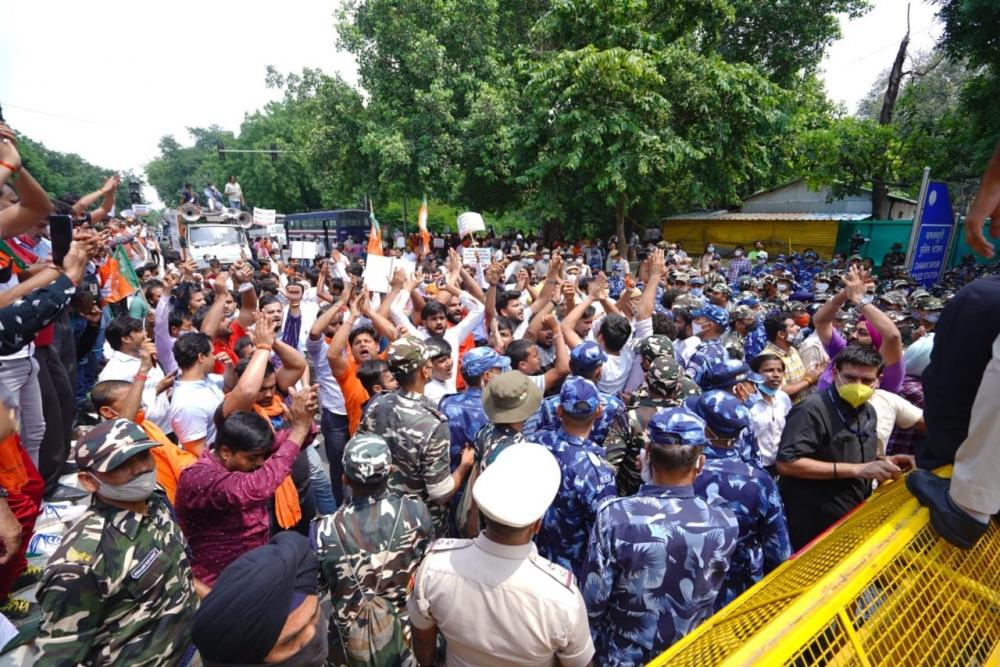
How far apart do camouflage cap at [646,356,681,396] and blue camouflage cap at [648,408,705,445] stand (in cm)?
98

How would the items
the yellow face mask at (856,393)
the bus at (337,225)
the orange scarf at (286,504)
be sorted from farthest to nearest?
the bus at (337,225), the orange scarf at (286,504), the yellow face mask at (856,393)

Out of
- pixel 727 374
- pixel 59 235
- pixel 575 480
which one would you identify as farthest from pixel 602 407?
pixel 59 235

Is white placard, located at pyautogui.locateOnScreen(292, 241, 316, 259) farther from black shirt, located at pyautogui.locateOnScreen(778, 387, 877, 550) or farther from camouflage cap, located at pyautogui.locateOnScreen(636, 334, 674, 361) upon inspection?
black shirt, located at pyautogui.locateOnScreen(778, 387, 877, 550)

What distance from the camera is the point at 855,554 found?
1365mm

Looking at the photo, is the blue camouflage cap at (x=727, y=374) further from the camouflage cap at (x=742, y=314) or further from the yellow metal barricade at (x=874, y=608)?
the camouflage cap at (x=742, y=314)

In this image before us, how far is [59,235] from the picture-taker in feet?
9.81

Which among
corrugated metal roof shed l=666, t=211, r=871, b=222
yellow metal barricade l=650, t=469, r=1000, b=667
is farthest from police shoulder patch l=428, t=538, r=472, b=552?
corrugated metal roof shed l=666, t=211, r=871, b=222

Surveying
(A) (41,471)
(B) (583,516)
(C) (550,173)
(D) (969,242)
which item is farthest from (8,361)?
(C) (550,173)

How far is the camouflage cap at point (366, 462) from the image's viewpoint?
217 cm

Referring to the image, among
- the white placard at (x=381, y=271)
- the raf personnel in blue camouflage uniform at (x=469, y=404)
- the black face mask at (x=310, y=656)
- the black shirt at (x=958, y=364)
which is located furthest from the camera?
the white placard at (x=381, y=271)

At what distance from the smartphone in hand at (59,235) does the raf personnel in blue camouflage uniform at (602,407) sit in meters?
2.93

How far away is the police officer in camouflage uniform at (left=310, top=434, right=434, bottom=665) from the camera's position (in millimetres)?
2164

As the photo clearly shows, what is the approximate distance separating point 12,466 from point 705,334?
5375mm

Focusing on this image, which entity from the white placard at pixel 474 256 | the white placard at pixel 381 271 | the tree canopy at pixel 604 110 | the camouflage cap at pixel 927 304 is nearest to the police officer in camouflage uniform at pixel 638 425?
the white placard at pixel 381 271
